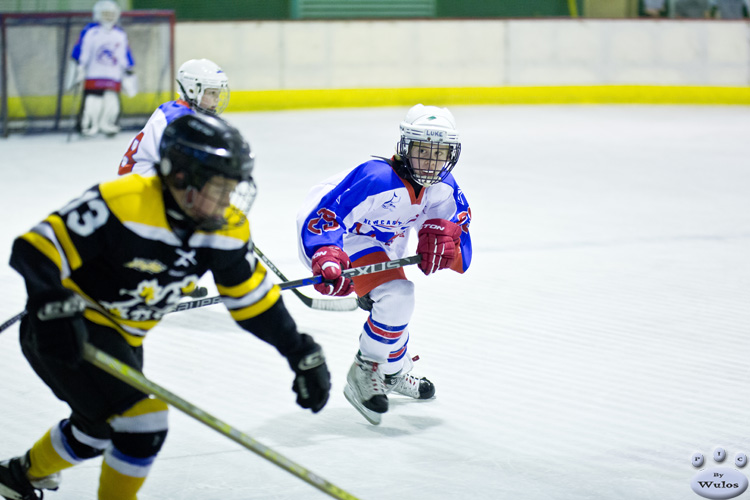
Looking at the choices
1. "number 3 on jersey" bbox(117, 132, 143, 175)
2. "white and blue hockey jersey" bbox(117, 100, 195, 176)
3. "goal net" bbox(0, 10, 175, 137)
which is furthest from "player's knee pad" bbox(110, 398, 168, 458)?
"goal net" bbox(0, 10, 175, 137)

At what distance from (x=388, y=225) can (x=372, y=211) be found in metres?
0.08

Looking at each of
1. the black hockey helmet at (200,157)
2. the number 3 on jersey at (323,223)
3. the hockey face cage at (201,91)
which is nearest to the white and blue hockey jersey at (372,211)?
the number 3 on jersey at (323,223)

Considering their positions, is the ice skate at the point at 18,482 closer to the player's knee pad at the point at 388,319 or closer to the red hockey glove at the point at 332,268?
the red hockey glove at the point at 332,268

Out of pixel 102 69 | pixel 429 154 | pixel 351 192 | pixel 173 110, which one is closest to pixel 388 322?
pixel 351 192

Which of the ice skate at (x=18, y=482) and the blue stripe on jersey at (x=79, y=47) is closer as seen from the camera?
the ice skate at (x=18, y=482)

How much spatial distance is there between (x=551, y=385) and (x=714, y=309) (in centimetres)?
123

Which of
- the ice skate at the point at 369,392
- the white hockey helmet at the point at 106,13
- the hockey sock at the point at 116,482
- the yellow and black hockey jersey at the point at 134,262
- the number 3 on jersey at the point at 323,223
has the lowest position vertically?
the ice skate at the point at 369,392

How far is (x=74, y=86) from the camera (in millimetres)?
9617

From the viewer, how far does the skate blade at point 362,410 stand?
289cm

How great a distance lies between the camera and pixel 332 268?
2627 mm

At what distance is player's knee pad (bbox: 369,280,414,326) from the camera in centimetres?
283

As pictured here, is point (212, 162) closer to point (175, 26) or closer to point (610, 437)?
point (610, 437)

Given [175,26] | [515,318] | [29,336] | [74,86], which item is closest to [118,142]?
[74,86]

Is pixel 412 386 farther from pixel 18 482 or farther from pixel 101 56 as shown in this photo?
pixel 101 56
